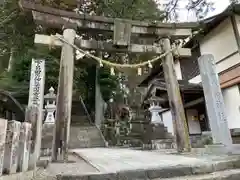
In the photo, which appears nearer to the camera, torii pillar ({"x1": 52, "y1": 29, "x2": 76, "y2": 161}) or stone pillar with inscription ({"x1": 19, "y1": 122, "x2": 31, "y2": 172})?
stone pillar with inscription ({"x1": 19, "y1": 122, "x2": 31, "y2": 172})

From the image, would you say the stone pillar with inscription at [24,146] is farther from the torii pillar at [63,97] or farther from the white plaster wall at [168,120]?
the white plaster wall at [168,120]

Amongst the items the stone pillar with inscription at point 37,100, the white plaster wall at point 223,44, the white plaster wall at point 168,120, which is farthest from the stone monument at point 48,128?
the white plaster wall at point 223,44

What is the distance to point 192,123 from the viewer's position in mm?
12273

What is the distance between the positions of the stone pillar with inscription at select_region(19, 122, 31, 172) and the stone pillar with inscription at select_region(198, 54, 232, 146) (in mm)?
A: 4406

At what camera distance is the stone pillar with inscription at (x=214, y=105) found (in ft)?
Result: 16.8

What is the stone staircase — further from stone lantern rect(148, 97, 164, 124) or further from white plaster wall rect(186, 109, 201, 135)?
white plaster wall rect(186, 109, 201, 135)

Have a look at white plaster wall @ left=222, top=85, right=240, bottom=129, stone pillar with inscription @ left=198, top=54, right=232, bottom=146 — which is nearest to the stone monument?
stone pillar with inscription @ left=198, top=54, right=232, bottom=146

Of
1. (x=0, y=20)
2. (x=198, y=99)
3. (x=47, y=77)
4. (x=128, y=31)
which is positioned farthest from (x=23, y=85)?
(x=198, y=99)

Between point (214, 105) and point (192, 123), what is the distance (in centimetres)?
739

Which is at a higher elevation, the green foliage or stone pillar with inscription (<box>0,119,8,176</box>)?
the green foliage

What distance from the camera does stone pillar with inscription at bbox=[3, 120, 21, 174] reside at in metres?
3.52

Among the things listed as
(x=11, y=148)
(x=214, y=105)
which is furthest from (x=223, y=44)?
(x=11, y=148)

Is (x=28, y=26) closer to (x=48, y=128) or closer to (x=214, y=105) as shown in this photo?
(x=48, y=128)

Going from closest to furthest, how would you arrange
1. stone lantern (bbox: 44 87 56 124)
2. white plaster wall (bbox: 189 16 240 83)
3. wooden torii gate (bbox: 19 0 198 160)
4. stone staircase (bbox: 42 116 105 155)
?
wooden torii gate (bbox: 19 0 198 160) < stone lantern (bbox: 44 87 56 124) < white plaster wall (bbox: 189 16 240 83) < stone staircase (bbox: 42 116 105 155)
